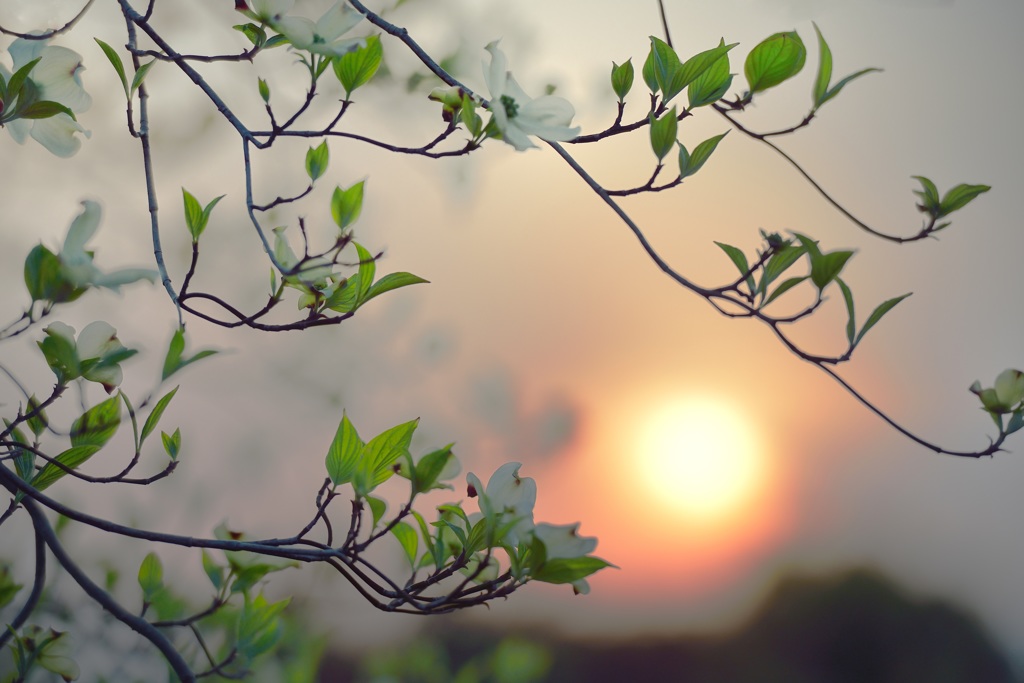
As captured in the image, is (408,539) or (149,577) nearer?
(408,539)

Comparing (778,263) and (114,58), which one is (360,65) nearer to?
(114,58)

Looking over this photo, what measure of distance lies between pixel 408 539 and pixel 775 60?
1.18 ft

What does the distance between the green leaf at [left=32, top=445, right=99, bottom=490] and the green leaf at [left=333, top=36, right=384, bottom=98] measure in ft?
0.86

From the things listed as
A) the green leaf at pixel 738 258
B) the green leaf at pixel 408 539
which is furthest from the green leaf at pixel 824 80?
Answer: the green leaf at pixel 408 539

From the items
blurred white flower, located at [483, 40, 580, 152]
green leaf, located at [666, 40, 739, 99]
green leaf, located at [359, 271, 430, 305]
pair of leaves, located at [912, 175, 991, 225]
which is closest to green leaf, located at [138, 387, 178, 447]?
green leaf, located at [359, 271, 430, 305]

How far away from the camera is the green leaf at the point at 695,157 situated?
1.55 feet

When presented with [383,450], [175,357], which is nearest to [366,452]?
[383,450]

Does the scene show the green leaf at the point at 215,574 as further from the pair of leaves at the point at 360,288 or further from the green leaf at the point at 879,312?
the green leaf at the point at 879,312

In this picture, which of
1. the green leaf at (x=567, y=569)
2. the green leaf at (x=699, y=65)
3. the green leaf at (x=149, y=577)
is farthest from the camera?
the green leaf at (x=149, y=577)

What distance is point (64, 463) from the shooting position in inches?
18.8

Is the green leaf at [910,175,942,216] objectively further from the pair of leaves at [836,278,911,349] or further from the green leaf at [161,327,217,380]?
the green leaf at [161,327,217,380]

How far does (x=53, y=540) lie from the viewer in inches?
18.9

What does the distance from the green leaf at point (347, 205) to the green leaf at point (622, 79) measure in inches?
7.0

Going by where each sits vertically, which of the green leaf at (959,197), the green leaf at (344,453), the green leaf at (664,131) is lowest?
the green leaf at (344,453)
